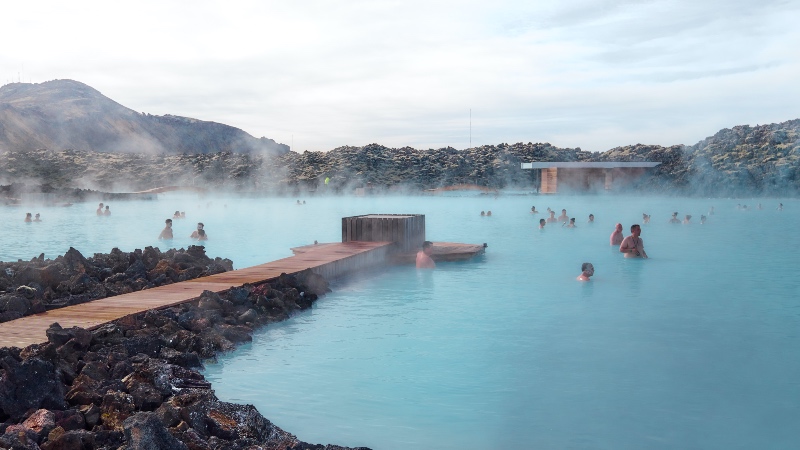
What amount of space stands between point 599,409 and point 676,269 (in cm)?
719

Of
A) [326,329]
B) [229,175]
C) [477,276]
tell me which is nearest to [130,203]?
[229,175]

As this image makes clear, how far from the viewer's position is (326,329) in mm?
6539

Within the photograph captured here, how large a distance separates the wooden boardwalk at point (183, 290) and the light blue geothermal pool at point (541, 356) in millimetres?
323

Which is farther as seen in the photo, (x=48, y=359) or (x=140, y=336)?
(x=140, y=336)

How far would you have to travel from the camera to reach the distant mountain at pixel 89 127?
74000mm

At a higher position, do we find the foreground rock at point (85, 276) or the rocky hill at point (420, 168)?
the rocky hill at point (420, 168)

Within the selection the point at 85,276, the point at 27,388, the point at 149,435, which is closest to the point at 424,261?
the point at 85,276

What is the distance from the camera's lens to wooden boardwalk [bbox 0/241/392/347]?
15.4 ft

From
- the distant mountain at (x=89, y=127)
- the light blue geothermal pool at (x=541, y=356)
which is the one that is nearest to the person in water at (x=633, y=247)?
the light blue geothermal pool at (x=541, y=356)

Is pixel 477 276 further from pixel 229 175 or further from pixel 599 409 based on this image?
pixel 229 175

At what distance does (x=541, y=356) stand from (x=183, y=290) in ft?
10.6

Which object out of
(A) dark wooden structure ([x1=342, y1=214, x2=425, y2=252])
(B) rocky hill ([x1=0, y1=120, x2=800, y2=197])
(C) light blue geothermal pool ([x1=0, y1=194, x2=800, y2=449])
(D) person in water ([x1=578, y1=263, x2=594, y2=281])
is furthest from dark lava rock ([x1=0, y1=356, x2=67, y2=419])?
(B) rocky hill ([x1=0, y1=120, x2=800, y2=197])

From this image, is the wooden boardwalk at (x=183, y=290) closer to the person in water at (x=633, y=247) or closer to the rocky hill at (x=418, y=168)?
the person in water at (x=633, y=247)

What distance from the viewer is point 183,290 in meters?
6.38
